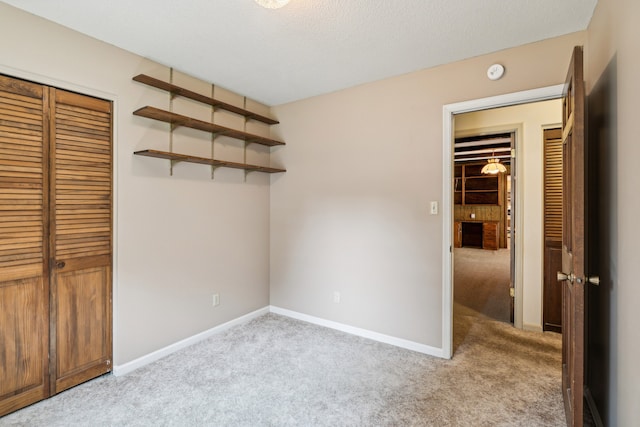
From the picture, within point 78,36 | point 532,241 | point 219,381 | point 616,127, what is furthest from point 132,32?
point 532,241

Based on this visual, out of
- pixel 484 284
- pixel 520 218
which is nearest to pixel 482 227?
pixel 484 284

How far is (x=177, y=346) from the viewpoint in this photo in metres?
2.77

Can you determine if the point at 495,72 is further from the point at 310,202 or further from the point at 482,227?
the point at 482,227

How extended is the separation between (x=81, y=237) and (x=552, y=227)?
13.5ft

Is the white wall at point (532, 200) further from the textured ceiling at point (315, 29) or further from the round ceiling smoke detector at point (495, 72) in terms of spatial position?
the textured ceiling at point (315, 29)

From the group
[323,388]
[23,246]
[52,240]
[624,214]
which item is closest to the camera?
[624,214]

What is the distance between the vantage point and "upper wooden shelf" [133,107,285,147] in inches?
95.4

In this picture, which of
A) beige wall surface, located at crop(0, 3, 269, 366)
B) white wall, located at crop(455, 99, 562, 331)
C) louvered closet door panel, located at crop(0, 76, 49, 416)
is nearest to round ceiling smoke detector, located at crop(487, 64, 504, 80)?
white wall, located at crop(455, 99, 562, 331)

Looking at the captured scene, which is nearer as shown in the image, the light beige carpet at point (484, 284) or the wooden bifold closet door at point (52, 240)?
the wooden bifold closet door at point (52, 240)

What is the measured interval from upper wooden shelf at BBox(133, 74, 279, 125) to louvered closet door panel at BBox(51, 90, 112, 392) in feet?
1.17

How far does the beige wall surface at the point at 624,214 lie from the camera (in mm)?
1275

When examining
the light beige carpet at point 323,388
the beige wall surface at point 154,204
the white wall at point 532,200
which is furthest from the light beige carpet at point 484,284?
the beige wall surface at point 154,204

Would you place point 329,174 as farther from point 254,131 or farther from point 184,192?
point 184,192

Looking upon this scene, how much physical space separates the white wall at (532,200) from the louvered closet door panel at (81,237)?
141 inches
